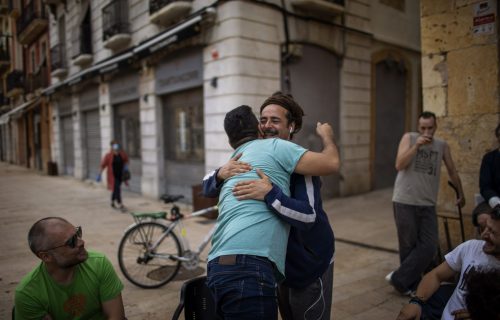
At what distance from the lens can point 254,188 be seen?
1.82 metres

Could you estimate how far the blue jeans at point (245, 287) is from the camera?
1.70 m

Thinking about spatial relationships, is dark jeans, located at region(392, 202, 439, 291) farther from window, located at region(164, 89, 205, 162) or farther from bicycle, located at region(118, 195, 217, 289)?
window, located at region(164, 89, 205, 162)

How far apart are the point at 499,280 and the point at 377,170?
10067 mm

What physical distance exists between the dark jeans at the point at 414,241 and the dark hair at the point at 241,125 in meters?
2.31

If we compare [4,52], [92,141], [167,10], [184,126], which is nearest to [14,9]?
[4,52]

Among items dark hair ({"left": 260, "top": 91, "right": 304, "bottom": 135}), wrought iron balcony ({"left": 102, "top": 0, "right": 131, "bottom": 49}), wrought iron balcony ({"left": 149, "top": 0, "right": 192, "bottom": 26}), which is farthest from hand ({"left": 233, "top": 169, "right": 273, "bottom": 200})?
wrought iron balcony ({"left": 102, "top": 0, "right": 131, "bottom": 49})

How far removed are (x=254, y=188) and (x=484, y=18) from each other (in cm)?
379

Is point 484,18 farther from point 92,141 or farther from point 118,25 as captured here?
point 92,141

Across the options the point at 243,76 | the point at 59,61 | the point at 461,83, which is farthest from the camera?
the point at 59,61

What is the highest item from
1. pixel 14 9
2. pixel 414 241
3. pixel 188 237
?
pixel 14 9

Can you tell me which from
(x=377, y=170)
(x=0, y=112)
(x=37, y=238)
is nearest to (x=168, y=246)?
(x=37, y=238)

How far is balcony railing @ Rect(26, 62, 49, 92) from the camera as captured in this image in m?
20.4

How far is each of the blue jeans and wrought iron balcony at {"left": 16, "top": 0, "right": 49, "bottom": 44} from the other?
21.6 m

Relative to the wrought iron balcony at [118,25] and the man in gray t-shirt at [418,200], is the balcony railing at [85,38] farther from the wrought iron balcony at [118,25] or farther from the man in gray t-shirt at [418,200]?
the man in gray t-shirt at [418,200]
